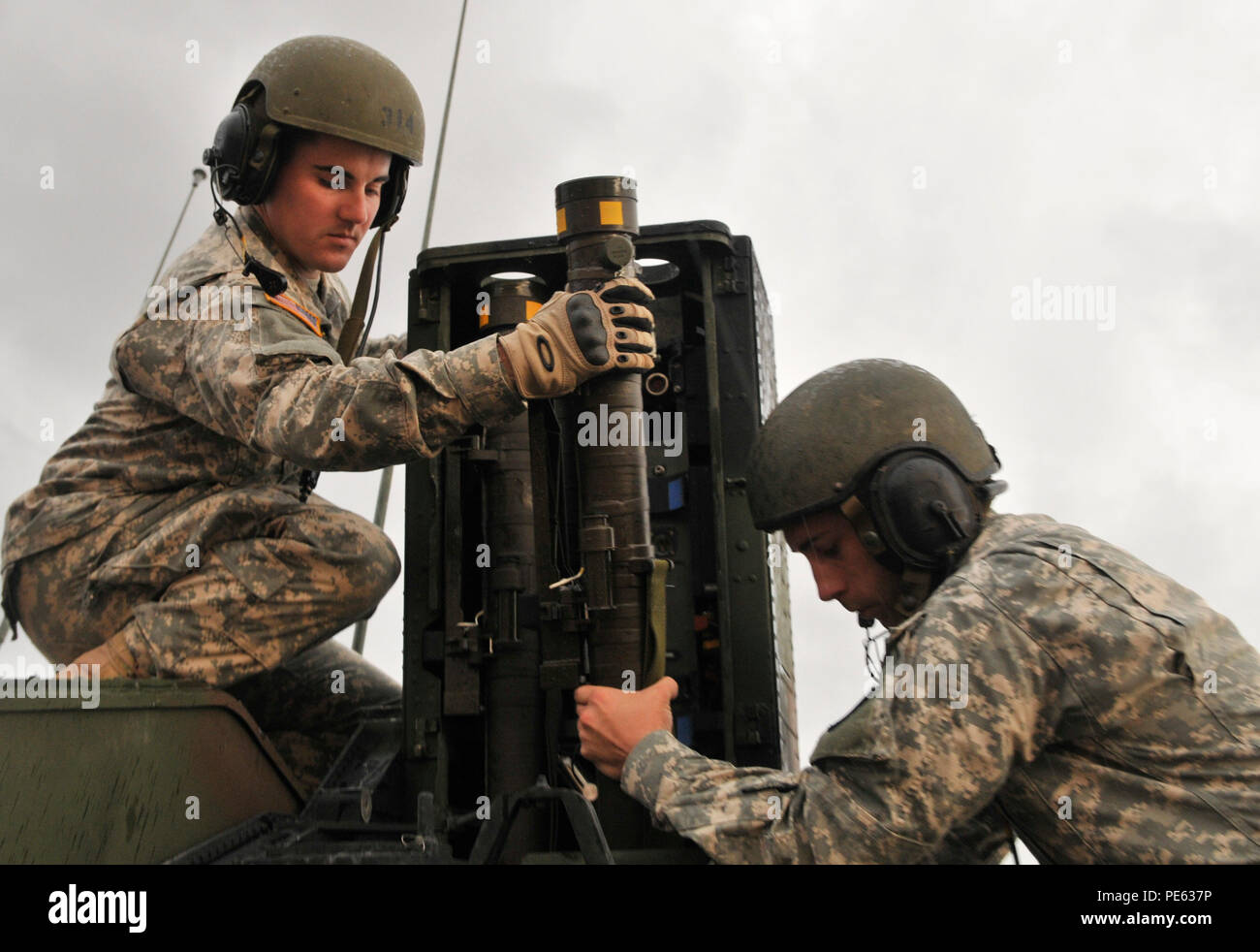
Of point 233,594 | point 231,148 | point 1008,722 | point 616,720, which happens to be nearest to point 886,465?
point 1008,722

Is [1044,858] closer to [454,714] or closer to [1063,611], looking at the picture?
[1063,611]

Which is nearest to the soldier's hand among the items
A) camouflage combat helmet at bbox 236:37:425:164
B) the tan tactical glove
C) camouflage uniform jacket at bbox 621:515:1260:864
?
camouflage uniform jacket at bbox 621:515:1260:864

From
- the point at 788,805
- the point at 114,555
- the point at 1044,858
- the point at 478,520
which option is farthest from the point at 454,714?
the point at 1044,858

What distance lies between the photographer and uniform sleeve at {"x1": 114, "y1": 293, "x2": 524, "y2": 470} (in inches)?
124

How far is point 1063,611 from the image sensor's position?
93.4 inches

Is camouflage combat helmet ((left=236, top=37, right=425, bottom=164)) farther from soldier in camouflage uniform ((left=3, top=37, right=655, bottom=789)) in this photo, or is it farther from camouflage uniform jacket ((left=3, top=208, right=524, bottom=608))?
camouflage uniform jacket ((left=3, top=208, right=524, bottom=608))

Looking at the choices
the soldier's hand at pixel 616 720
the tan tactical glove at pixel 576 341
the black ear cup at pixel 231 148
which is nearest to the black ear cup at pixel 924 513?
the soldier's hand at pixel 616 720

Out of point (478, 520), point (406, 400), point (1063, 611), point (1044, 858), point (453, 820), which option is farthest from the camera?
point (478, 520)

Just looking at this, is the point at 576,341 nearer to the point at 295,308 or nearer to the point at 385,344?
the point at 295,308

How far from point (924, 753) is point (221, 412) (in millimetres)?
2232

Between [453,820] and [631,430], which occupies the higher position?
[631,430]

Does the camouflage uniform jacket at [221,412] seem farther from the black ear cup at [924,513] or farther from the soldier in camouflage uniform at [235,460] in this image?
the black ear cup at [924,513]

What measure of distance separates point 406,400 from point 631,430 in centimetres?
63

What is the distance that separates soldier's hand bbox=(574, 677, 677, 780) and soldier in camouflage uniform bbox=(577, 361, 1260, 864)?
0.32ft
